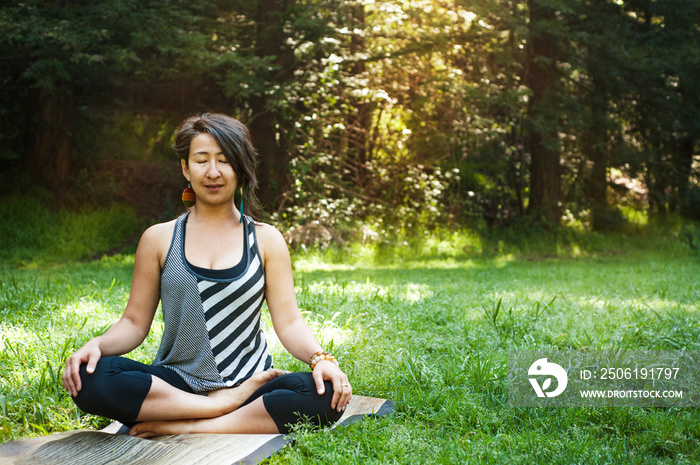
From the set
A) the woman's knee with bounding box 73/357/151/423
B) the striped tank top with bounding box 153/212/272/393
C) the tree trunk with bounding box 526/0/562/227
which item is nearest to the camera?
the woman's knee with bounding box 73/357/151/423

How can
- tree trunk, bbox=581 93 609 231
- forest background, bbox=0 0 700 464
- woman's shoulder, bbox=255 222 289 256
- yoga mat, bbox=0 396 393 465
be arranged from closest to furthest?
→ yoga mat, bbox=0 396 393 465
woman's shoulder, bbox=255 222 289 256
forest background, bbox=0 0 700 464
tree trunk, bbox=581 93 609 231

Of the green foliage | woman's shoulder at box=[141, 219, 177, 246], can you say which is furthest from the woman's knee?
the green foliage

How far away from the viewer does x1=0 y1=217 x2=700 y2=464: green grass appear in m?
2.58

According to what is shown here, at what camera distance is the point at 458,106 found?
36.2 ft

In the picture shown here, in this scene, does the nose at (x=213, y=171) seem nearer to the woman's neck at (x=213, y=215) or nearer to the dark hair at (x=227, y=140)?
the dark hair at (x=227, y=140)

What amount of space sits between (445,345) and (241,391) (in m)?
1.67

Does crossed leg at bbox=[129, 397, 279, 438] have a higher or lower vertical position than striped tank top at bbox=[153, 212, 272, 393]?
lower

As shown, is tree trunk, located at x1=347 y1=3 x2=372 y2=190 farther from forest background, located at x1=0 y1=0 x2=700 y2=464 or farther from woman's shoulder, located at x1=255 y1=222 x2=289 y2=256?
woman's shoulder, located at x1=255 y1=222 x2=289 y2=256

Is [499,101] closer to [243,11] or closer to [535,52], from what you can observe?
[535,52]

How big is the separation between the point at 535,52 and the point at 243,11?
5366 millimetres

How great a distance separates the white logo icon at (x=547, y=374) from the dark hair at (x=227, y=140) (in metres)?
1.76

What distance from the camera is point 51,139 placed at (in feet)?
37.0

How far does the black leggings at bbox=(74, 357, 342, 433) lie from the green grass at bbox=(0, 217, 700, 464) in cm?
11

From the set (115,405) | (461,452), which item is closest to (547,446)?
(461,452)
